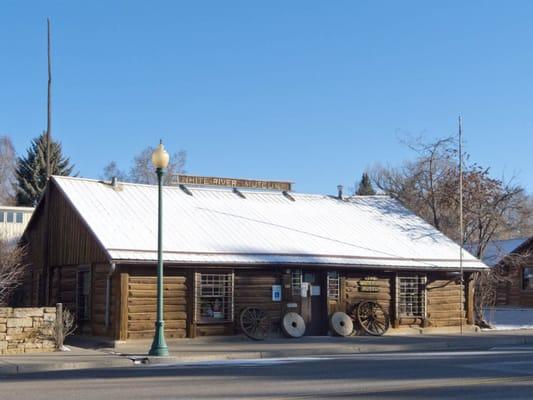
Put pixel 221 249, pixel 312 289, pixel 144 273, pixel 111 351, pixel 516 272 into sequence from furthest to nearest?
pixel 516 272, pixel 312 289, pixel 221 249, pixel 144 273, pixel 111 351

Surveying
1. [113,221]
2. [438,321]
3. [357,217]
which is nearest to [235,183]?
[357,217]

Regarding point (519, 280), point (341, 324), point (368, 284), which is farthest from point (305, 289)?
point (519, 280)

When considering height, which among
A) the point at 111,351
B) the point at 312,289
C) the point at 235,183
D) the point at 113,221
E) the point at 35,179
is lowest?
the point at 111,351

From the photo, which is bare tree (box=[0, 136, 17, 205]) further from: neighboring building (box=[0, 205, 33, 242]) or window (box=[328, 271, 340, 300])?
window (box=[328, 271, 340, 300])

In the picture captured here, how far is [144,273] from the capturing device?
24094 millimetres

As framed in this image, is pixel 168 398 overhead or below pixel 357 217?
below

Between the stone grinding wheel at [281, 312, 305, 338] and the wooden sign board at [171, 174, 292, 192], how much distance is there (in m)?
7.14

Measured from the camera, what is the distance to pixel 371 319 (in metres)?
28.0

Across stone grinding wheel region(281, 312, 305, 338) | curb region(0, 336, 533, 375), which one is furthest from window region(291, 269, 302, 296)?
curb region(0, 336, 533, 375)

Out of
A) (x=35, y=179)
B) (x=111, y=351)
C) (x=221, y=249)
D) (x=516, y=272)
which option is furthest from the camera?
(x=35, y=179)

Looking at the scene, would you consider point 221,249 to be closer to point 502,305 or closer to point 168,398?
point 168,398

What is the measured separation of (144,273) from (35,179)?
35.1 m

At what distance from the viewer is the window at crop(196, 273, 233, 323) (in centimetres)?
2503

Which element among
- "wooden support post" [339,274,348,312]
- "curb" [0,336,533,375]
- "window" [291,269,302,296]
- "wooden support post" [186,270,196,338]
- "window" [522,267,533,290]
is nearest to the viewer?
"curb" [0,336,533,375]
